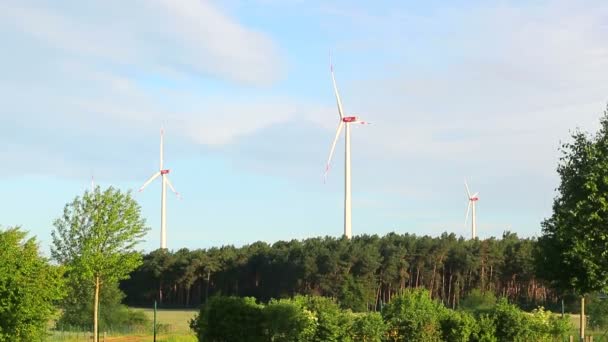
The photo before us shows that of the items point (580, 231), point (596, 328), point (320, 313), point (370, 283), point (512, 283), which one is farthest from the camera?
point (512, 283)

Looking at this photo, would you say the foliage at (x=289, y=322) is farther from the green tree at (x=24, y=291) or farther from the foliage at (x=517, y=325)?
the green tree at (x=24, y=291)

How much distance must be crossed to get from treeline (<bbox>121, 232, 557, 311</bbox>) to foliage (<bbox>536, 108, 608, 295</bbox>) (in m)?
53.5

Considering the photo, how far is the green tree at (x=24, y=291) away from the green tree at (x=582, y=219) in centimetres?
1797

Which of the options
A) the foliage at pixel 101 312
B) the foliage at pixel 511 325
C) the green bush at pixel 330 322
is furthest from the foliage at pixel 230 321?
the foliage at pixel 101 312

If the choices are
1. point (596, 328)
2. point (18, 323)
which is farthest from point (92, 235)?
point (596, 328)

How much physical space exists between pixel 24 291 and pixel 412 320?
1363cm

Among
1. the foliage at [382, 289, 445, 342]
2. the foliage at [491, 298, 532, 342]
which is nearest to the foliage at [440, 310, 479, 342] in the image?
the foliage at [382, 289, 445, 342]

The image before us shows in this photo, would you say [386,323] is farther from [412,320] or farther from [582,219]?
[582,219]

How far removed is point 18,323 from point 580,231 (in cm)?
1939

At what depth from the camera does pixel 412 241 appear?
8981 cm

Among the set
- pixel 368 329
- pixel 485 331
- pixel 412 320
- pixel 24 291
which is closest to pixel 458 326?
pixel 485 331

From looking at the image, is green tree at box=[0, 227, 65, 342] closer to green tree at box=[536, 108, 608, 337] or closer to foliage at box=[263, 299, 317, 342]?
foliage at box=[263, 299, 317, 342]

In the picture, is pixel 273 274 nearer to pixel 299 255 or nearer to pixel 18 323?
pixel 299 255

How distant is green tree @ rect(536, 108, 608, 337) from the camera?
848 inches
